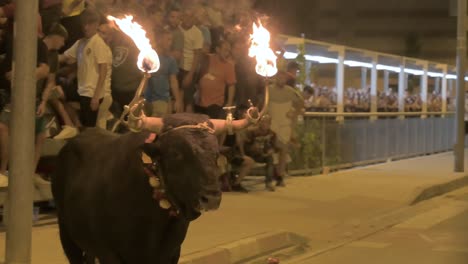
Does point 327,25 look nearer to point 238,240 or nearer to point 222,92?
point 222,92

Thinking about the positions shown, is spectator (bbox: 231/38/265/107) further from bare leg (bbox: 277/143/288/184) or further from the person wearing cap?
the person wearing cap

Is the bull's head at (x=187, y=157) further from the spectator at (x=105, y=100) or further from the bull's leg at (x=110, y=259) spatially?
the spectator at (x=105, y=100)

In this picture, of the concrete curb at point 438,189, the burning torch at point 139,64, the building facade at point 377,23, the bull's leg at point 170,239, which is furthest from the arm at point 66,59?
the building facade at point 377,23

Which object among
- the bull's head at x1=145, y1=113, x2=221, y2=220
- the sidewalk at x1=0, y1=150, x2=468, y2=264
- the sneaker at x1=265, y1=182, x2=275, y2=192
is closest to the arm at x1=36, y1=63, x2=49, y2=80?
the sidewalk at x1=0, y1=150, x2=468, y2=264

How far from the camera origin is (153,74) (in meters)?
12.7

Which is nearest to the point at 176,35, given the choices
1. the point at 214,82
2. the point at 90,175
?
the point at 214,82

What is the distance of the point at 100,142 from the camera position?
24.3 ft

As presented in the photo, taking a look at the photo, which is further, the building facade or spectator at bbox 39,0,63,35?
the building facade

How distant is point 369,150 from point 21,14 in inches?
616

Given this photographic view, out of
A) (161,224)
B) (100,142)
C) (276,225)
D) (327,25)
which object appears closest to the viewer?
(161,224)

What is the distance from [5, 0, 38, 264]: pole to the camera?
24.6ft

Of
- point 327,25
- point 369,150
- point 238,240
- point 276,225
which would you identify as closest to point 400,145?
point 369,150

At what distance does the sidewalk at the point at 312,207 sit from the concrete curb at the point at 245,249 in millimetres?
156

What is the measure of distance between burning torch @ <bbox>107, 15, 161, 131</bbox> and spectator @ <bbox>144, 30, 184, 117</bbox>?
535 cm
